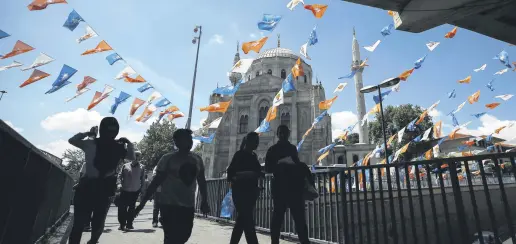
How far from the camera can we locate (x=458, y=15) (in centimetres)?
348

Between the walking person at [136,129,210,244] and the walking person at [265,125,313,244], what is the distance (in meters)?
1.04

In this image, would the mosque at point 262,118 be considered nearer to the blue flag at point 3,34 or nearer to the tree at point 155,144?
the tree at point 155,144

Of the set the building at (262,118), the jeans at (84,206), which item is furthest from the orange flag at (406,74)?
the building at (262,118)

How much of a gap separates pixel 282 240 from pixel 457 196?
10.7 ft

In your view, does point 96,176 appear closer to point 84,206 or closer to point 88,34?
point 84,206

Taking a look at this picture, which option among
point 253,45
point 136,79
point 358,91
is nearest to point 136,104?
point 136,79

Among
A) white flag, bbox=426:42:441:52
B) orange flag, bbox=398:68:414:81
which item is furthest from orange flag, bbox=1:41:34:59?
white flag, bbox=426:42:441:52

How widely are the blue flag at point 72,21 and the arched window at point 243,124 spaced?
25147mm

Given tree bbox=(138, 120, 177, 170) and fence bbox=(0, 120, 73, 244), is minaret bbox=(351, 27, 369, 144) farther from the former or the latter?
Answer: fence bbox=(0, 120, 73, 244)

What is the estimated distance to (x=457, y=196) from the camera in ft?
9.68

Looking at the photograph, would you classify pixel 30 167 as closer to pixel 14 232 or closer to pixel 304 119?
pixel 14 232

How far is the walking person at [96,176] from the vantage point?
2994 millimetres

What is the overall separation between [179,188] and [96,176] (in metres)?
1.10

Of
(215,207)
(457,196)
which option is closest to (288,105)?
(215,207)
